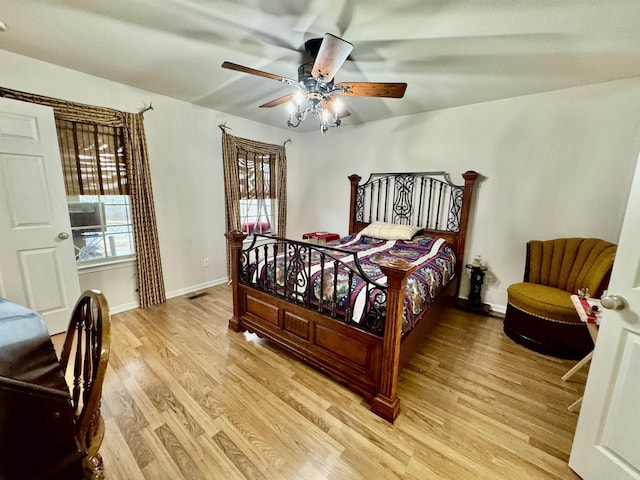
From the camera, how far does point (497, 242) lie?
3.10 metres

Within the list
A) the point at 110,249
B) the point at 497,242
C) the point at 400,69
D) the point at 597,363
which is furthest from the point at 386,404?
the point at 110,249

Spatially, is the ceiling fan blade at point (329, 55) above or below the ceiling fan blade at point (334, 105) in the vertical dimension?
above

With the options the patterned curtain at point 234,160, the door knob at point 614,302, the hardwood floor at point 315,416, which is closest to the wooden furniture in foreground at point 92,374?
the hardwood floor at point 315,416

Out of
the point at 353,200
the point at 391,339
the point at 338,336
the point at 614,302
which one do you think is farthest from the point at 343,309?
the point at 353,200

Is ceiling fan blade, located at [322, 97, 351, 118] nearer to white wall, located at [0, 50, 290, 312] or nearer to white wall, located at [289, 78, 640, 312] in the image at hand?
white wall, located at [289, 78, 640, 312]

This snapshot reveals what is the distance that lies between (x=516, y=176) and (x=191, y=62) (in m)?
3.51

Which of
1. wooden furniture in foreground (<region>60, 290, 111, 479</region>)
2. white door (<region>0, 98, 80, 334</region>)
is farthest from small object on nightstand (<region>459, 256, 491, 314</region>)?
white door (<region>0, 98, 80, 334</region>)

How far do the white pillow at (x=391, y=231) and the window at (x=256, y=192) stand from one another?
1.84m

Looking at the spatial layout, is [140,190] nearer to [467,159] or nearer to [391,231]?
[391,231]

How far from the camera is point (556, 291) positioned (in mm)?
2490

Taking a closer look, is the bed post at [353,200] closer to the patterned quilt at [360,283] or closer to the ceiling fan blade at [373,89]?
the patterned quilt at [360,283]

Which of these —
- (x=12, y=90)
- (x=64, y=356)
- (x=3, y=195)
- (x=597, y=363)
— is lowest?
(x=597, y=363)

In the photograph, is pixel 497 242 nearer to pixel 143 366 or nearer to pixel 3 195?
pixel 143 366

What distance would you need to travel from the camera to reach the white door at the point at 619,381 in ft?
3.66
